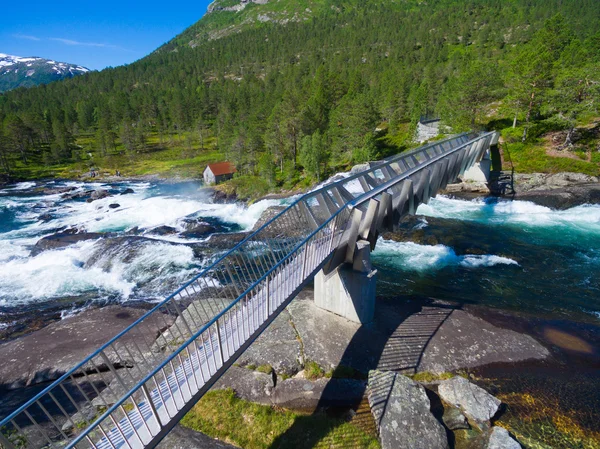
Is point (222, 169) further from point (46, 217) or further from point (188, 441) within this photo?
point (188, 441)

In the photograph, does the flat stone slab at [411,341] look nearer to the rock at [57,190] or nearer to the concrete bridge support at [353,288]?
the concrete bridge support at [353,288]

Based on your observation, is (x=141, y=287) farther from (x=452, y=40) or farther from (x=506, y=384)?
(x=452, y=40)

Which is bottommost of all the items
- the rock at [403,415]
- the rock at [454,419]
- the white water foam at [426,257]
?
the white water foam at [426,257]

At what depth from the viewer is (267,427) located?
8.66m

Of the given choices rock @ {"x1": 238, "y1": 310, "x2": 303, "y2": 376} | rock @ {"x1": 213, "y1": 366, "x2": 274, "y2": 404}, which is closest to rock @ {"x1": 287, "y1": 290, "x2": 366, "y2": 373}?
rock @ {"x1": 238, "y1": 310, "x2": 303, "y2": 376}

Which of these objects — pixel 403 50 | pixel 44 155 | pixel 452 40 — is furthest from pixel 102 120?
pixel 452 40

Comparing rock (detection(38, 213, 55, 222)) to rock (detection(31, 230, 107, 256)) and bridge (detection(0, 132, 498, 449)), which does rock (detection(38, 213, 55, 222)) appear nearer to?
rock (detection(31, 230, 107, 256))

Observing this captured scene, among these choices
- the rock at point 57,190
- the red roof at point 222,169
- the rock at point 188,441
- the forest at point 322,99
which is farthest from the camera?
the red roof at point 222,169

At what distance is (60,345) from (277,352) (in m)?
8.38

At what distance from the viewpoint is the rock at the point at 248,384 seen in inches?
373

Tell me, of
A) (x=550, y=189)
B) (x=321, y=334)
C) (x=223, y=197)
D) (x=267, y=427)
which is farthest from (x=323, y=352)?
(x=223, y=197)

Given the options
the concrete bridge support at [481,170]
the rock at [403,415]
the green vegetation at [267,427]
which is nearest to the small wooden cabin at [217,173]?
the concrete bridge support at [481,170]

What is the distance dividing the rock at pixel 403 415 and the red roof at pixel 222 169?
157ft

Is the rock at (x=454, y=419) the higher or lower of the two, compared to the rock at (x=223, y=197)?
lower
